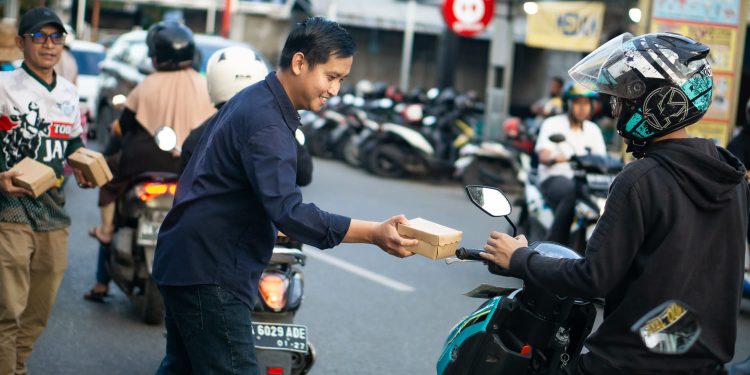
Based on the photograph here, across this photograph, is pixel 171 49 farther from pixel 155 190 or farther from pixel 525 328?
pixel 525 328

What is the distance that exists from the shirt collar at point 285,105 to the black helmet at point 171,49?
12.3 feet

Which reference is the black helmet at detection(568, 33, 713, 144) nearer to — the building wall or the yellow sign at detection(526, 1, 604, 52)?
the yellow sign at detection(526, 1, 604, 52)

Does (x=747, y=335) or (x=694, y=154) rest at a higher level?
(x=694, y=154)

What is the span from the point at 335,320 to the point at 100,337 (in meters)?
1.63

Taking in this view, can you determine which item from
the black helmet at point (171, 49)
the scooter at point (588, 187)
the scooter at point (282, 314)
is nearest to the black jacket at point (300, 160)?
the scooter at point (282, 314)

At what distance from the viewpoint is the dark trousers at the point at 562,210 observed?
29.6 feet

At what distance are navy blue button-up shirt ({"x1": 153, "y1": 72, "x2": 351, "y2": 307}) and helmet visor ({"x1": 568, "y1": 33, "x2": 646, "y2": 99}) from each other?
874 millimetres

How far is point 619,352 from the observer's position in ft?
10.6

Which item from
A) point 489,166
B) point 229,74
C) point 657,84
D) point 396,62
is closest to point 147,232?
point 229,74

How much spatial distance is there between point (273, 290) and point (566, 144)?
4604 mm

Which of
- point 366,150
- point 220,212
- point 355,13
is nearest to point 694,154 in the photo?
point 220,212

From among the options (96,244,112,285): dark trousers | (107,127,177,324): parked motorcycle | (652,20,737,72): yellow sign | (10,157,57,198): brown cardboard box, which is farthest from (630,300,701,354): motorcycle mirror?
(652,20,737,72): yellow sign

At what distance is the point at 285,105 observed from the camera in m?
3.65

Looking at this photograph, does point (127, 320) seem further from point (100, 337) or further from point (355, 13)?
point (355, 13)
